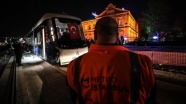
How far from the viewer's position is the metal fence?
33.7 feet

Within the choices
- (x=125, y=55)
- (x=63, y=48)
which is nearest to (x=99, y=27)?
(x=125, y=55)

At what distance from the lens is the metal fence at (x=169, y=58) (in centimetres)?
1026

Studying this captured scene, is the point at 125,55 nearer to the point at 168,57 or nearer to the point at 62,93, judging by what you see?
the point at 62,93

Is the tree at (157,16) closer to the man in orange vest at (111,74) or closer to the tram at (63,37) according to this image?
the tram at (63,37)

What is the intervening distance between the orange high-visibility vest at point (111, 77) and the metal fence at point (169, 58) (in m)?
9.93

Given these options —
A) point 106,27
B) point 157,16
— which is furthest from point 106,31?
point 157,16

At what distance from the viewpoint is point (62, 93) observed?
627 centimetres

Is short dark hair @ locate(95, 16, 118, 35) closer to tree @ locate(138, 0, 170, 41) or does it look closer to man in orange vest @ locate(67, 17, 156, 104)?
man in orange vest @ locate(67, 17, 156, 104)

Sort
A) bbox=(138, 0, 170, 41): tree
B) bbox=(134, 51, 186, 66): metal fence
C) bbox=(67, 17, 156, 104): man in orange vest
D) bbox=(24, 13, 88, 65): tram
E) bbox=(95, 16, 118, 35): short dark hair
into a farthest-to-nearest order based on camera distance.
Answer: bbox=(138, 0, 170, 41): tree < bbox=(24, 13, 88, 65): tram < bbox=(134, 51, 186, 66): metal fence < bbox=(95, 16, 118, 35): short dark hair < bbox=(67, 17, 156, 104): man in orange vest

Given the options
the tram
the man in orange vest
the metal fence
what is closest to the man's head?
the man in orange vest

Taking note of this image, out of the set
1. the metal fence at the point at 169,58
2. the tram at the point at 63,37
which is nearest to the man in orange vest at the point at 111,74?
the tram at the point at 63,37

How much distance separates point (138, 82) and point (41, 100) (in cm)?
483

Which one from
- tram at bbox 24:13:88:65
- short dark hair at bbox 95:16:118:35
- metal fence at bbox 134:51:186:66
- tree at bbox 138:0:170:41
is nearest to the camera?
short dark hair at bbox 95:16:118:35

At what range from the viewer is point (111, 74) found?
157 cm
